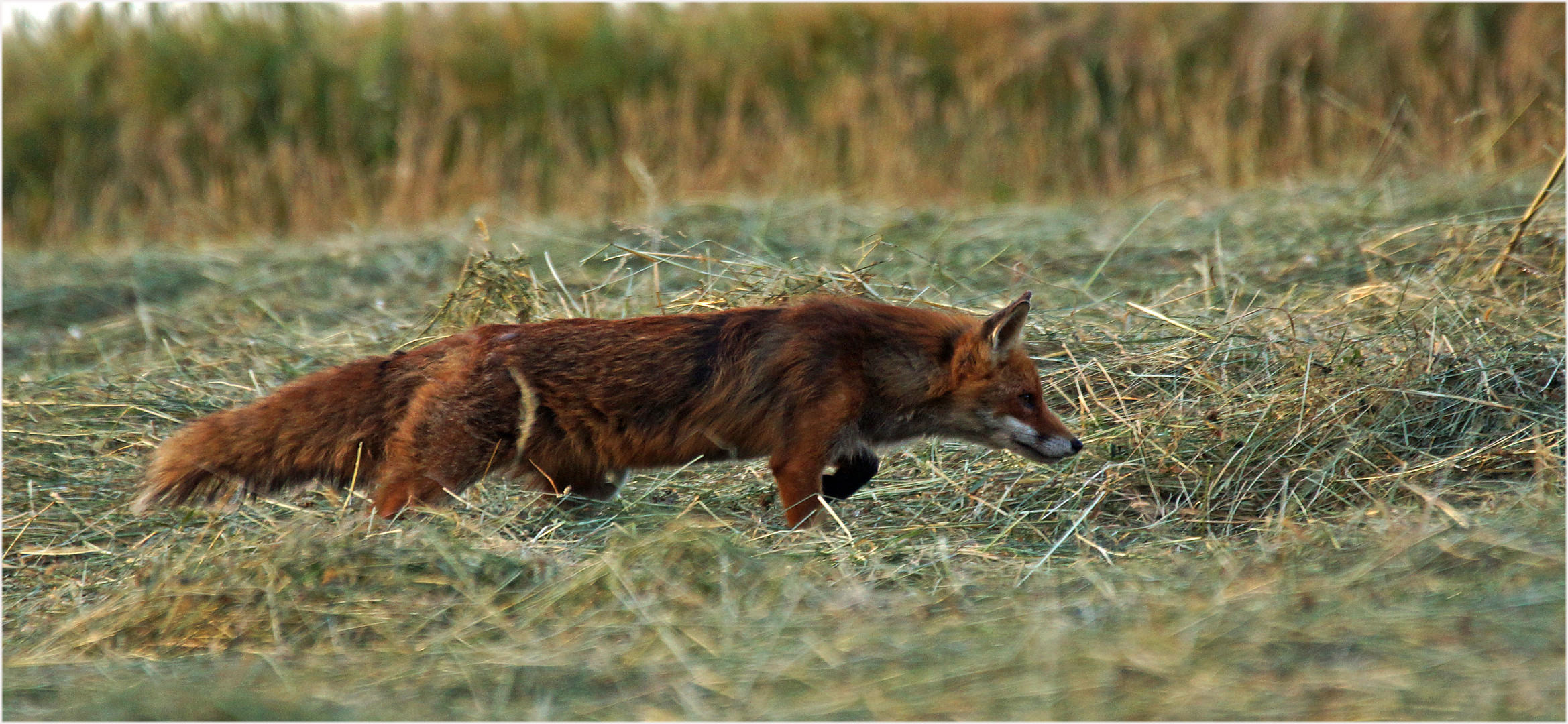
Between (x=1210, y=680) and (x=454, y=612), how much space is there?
7.05 ft

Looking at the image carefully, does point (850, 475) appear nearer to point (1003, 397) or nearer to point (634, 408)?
point (1003, 397)

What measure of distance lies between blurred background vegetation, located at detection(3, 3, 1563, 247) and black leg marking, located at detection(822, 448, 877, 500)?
5941 mm

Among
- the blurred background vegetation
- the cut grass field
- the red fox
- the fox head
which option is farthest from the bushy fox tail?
the blurred background vegetation

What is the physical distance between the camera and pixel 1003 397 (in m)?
4.98

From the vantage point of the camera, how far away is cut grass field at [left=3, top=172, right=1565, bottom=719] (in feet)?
10.4

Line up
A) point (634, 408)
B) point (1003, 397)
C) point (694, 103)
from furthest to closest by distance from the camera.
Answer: point (694, 103)
point (1003, 397)
point (634, 408)

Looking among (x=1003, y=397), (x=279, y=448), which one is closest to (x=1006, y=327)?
(x=1003, y=397)

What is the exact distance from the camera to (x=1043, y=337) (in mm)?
6180

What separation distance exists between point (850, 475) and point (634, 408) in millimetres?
887

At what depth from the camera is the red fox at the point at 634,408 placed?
4.75 m

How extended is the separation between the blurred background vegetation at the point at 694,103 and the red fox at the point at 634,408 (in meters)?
5.83

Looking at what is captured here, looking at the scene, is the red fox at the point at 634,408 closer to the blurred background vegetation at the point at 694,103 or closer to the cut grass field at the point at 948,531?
the cut grass field at the point at 948,531

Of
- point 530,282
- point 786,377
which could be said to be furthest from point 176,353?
point 786,377

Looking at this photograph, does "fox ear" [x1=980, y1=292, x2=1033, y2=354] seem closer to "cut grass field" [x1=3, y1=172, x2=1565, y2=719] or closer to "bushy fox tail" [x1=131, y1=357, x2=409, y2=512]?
"cut grass field" [x1=3, y1=172, x2=1565, y2=719]
